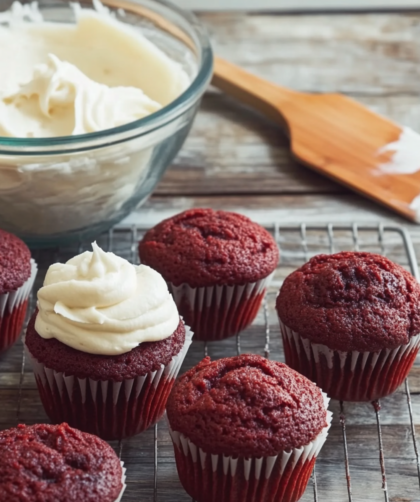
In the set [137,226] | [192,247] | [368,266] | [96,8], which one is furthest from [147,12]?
[368,266]

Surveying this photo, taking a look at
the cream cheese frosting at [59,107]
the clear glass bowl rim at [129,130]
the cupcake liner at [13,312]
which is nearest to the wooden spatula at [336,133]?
the clear glass bowl rim at [129,130]

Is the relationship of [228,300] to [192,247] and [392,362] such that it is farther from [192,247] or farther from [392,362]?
[392,362]

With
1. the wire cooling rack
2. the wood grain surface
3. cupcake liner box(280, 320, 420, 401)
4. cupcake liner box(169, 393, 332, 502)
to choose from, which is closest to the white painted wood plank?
the wood grain surface

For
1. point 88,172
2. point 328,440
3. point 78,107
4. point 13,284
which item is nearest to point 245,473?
point 328,440

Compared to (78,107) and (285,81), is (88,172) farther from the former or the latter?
(285,81)

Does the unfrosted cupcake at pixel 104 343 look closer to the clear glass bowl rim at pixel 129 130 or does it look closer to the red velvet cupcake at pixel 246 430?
the red velvet cupcake at pixel 246 430

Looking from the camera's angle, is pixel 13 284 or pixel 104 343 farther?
pixel 13 284
